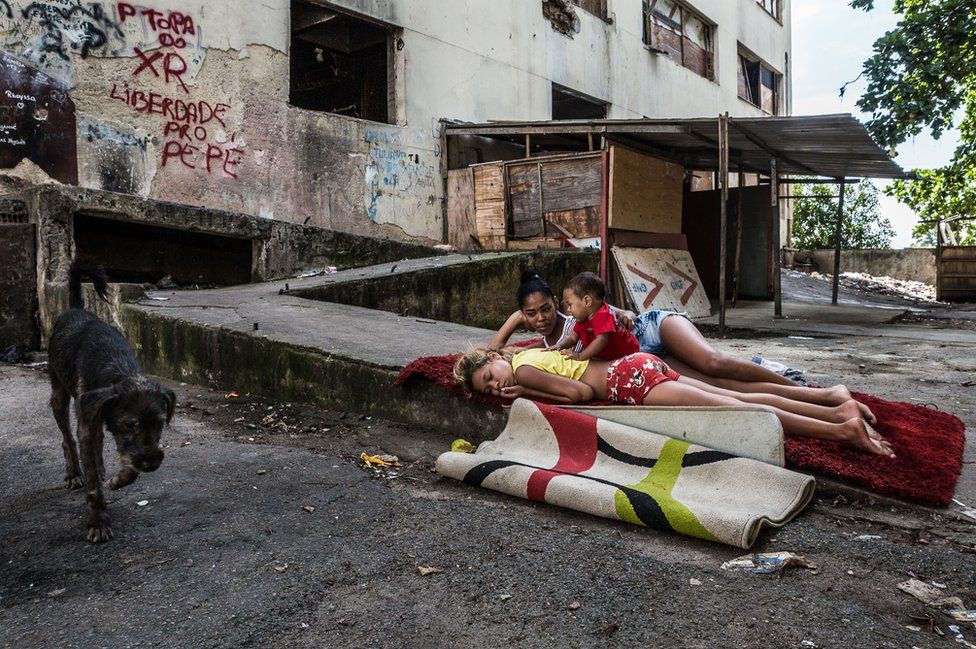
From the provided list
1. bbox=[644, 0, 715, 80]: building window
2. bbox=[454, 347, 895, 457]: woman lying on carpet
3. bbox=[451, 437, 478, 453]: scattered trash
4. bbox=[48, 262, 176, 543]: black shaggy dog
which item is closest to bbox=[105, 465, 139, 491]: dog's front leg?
bbox=[48, 262, 176, 543]: black shaggy dog

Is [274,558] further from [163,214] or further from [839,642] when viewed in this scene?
[163,214]

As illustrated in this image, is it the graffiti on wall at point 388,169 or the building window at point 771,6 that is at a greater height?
the building window at point 771,6

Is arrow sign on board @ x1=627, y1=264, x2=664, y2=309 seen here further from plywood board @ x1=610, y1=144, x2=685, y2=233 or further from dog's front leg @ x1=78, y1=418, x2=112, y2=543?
dog's front leg @ x1=78, y1=418, x2=112, y2=543

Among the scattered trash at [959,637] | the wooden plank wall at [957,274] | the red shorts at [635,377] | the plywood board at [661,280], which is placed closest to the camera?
the scattered trash at [959,637]

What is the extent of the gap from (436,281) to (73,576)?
611 cm

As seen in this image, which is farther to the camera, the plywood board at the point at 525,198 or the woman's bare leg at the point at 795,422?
the plywood board at the point at 525,198

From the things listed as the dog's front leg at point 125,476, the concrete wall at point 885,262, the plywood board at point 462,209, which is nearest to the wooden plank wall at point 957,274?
the concrete wall at point 885,262

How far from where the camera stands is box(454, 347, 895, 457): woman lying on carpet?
3189 mm

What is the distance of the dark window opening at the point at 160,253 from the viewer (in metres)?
8.40

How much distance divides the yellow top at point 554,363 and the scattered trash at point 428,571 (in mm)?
1475

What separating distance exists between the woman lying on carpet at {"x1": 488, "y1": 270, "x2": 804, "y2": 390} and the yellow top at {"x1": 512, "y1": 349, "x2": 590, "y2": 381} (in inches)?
14.8

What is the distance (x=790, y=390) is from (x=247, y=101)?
8.64 m

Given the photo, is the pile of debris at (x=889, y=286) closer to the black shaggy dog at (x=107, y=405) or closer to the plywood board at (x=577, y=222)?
the plywood board at (x=577, y=222)

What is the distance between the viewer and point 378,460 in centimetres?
365
